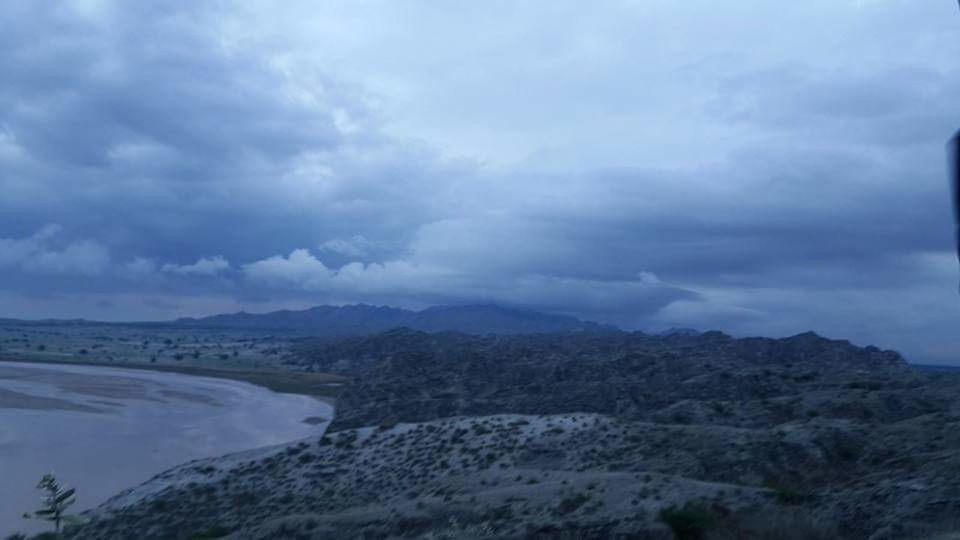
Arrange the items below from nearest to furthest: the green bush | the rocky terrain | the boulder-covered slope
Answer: the green bush
the rocky terrain
the boulder-covered slope

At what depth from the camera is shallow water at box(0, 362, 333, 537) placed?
40062 millimetres

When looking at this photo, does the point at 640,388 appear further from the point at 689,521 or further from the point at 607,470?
the point at 689,521

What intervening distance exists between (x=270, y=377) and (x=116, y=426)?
43.1 metres

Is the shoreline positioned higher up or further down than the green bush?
further down

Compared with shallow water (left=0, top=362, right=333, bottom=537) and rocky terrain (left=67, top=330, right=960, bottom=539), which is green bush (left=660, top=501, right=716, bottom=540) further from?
shallow water (left=0, top=362, right=333, bottom=537)

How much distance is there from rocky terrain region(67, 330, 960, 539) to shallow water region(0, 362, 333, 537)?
4672 millimetres

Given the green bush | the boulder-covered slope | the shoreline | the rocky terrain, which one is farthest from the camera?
the shoreline

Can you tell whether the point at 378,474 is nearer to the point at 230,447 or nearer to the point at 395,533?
the point at 395,533

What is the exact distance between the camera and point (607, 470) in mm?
29828

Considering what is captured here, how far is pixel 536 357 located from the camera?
8156cm

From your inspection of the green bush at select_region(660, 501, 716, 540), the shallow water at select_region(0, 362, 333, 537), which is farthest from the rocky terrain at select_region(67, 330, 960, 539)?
the shallow water at select_region(0, 362, 333, 537)

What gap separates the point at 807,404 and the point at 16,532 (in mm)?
33683

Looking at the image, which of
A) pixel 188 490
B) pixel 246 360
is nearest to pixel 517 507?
pixel 188 490

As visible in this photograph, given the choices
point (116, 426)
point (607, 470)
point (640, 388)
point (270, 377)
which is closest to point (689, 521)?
→ point (607, 470)
